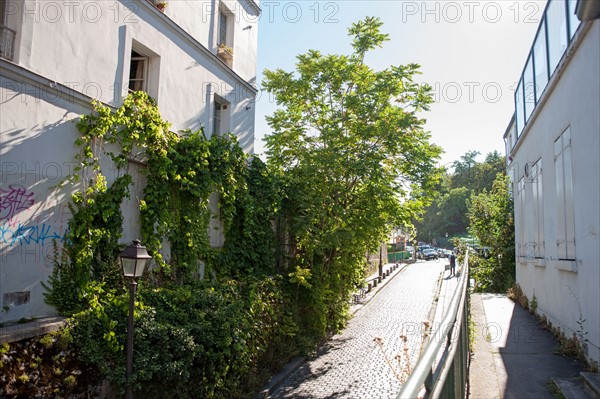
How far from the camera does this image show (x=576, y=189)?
7156mm

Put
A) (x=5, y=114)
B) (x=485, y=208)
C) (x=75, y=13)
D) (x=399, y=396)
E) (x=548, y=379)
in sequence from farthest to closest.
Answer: (x=485, y=208), (x=75, y=13), (x=5, y=114), (x=548, y=379), (x=399, y=396)

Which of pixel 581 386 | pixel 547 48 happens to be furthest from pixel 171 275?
pixel 547 48

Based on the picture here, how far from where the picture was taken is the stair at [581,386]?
504 centimetres

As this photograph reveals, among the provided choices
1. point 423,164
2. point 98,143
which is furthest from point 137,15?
point 423,164

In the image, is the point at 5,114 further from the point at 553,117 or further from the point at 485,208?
the point at 485,208

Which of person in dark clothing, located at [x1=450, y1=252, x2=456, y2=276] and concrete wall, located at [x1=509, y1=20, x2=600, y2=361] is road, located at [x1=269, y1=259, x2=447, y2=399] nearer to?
concrete wall, located at [x1=509, y1=20, x2=600, y2=361]

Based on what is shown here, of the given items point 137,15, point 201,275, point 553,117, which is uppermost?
point 137,15

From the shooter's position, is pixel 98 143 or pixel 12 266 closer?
pixel 12 266

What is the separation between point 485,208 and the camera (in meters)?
20.7

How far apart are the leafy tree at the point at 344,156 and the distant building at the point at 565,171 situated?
2746 mm

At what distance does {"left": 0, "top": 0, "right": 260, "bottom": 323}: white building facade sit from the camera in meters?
6.46

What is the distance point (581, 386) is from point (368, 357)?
20.9 feet

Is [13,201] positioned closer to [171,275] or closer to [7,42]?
[7,42]

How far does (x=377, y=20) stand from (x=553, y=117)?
5540mm
